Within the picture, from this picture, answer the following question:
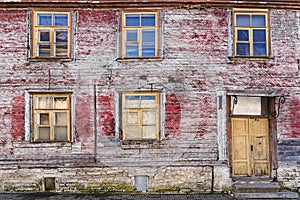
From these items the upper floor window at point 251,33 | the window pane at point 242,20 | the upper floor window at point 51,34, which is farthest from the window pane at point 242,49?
the upper floor window at point 51,34

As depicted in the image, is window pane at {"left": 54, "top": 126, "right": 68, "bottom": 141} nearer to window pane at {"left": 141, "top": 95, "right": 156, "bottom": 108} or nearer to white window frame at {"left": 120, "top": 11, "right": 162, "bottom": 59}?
window pane at {"left": 141, "top": 95, "right": 156, "bottom": 108}

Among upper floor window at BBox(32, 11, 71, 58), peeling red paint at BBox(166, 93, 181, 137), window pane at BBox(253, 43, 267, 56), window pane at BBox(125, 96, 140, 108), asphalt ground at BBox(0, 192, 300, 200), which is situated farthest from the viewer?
window pane at BBox(253, 43, 267, 56)

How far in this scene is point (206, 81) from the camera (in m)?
10.3

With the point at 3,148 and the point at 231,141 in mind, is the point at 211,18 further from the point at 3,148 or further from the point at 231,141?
the point at 3,148

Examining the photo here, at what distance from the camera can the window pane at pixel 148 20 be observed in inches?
414

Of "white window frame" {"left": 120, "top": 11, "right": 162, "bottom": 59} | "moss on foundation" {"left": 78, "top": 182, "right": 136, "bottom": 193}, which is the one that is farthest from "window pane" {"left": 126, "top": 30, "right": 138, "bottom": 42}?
"moss on foundation" {"left": 78, "top": 182, "right": 136, "bottom": 193}

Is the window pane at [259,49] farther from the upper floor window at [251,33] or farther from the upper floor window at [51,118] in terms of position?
the upper floor window at [51,118]

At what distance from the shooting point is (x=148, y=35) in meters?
10.5

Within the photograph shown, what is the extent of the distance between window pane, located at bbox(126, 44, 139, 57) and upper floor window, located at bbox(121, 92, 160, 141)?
1348 millimetres

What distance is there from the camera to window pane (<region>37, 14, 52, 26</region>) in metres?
10.5

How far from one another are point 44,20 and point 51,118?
3.38m

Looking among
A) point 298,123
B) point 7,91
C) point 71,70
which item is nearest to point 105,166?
point 71,70

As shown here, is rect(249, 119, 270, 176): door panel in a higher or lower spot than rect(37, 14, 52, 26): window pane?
lower

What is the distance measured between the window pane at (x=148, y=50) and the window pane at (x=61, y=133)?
3.69 m
